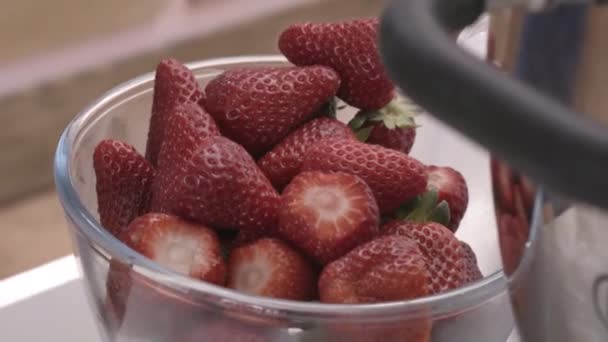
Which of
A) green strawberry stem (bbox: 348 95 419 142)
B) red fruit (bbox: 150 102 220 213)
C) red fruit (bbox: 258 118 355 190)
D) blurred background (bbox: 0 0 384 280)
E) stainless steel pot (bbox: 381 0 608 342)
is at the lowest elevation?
blurred background (bbox: 0 0 384 280)

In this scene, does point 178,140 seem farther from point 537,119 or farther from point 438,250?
point 537,119

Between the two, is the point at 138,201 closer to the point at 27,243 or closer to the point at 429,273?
the point at 429,273

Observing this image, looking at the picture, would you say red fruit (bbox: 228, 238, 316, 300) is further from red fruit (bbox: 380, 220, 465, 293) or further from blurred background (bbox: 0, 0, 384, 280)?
blurred background (bbox: 0, 0, 384, 280)

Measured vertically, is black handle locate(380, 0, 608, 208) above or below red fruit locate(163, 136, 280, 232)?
above

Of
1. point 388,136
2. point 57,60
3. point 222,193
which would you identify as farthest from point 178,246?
point 57,60

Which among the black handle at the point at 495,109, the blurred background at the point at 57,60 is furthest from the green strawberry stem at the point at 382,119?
the blurred background at the point at 57,60

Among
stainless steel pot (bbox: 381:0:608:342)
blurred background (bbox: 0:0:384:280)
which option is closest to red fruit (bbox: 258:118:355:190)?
stainless steel pot (bbox: 381:0:608:342)
